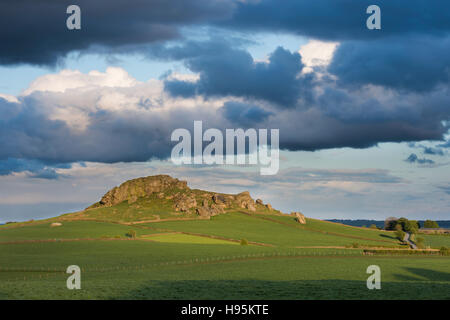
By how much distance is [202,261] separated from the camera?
90.0m

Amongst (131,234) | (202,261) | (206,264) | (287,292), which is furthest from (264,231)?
(287,292)

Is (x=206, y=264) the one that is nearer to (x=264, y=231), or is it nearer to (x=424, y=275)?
(x=424, y=275)

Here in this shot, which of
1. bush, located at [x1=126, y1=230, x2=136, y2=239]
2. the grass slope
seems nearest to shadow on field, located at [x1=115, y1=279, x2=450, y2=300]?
bush, located at [x1=126, y1=230, x2=136, y2=239]

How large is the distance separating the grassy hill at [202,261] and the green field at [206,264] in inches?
5.6

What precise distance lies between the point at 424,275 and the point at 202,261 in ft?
126

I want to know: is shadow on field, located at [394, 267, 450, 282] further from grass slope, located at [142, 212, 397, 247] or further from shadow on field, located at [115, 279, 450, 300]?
grass slope, located at [142, 212, 397, 247]

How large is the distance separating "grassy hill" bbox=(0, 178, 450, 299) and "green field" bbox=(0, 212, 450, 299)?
0.14 metres

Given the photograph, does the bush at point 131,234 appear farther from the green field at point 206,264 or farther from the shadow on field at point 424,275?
the shadow on field at point 424,275

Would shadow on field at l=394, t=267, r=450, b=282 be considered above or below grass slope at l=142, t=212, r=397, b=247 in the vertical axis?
below

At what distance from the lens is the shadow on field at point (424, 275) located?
221 ft

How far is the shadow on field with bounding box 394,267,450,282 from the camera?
67312 millimetres
